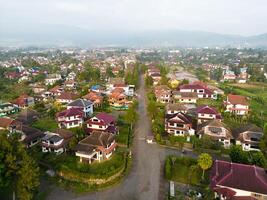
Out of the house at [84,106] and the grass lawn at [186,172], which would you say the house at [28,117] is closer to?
the house at [84,106]

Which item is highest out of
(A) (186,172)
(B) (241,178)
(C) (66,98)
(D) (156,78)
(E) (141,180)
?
(D) (156,78)

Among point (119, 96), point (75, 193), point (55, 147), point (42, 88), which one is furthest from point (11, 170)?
point (42, 88)

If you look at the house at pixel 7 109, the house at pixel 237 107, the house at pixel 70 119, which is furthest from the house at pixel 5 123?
the house at pixel 237 107

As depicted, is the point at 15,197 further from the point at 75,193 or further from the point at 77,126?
the point at 77,126

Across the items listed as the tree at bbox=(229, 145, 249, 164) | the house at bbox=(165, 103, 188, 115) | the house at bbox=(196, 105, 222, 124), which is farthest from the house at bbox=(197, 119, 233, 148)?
the house at bbox=(165, 103, 188, 115)

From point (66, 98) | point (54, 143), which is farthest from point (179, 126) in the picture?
point (66, 98)

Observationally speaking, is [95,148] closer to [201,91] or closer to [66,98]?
[66,98]
